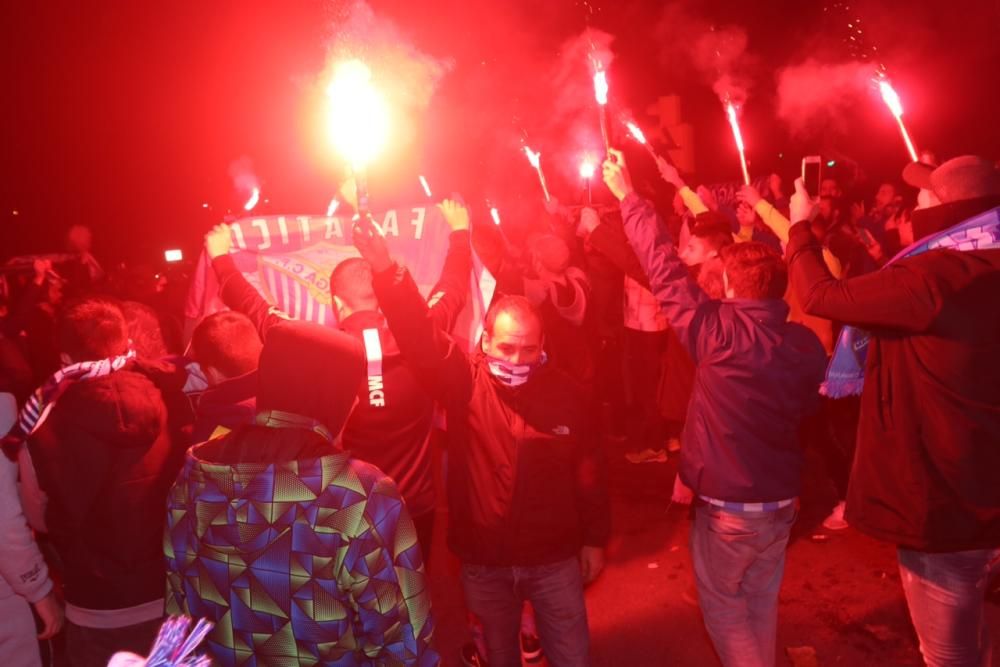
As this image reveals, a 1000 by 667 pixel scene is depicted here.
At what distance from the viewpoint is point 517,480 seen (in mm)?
3135

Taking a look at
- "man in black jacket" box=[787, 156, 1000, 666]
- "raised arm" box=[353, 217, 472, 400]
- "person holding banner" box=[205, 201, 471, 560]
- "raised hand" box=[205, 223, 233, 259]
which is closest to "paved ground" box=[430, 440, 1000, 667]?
"man in black jacket" box=[787, 156, 1000, 666]

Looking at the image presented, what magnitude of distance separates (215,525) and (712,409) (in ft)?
7.74

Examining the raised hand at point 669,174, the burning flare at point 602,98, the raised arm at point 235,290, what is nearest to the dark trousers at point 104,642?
the raised arm at point 235,290

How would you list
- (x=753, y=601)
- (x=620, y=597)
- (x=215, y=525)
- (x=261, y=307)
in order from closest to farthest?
(x=215, y=525), (x=753, y=601), (x=261, y=307), (x=620, y=597)

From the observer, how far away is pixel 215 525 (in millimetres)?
1935

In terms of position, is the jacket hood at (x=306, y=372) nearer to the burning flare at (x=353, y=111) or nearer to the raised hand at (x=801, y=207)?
the burning flare at (x=353, y=111)

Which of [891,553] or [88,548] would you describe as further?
[891,553]

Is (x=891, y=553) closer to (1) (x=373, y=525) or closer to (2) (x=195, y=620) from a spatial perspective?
(1) (x=373, y=525)

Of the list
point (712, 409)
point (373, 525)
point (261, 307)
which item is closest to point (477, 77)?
point (261, 307)

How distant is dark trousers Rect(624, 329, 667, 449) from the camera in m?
7.73

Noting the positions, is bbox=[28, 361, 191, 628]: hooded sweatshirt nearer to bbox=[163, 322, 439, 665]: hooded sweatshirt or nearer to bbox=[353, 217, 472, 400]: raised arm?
bbox=[163, 322, 439, 665]: hooded sweatshirt

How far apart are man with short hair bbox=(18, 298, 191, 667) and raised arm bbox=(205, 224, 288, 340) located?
2.79 feet

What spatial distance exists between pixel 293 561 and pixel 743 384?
224 cm

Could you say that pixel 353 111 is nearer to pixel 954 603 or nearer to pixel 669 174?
pixel 669 174
